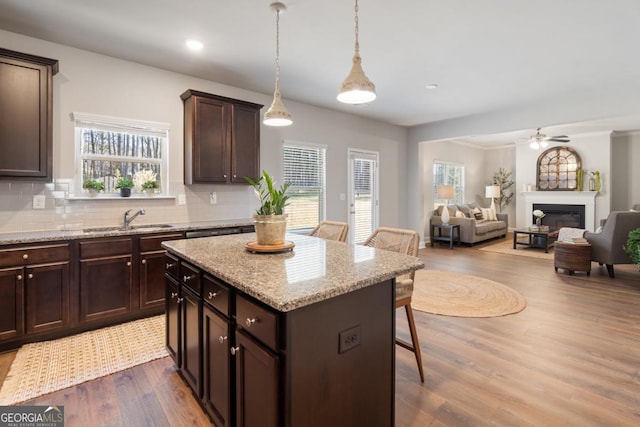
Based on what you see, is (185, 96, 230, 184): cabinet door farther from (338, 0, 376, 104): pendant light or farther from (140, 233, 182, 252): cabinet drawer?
(338, 0, 376, 104): pendant light

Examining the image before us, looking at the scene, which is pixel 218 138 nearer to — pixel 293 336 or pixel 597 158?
pixel 293 336

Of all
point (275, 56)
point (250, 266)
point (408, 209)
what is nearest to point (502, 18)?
point (275, 56)

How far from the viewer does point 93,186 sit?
132 inches

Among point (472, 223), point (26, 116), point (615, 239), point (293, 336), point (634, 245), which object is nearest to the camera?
point (293, 336)

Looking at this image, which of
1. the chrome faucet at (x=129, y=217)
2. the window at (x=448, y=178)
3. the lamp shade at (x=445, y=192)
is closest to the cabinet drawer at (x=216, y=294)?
the chrome faucet at (x=129, y=217)

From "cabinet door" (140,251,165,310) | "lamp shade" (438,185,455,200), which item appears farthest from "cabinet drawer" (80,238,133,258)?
"lamp shade" (438,185,455,200)

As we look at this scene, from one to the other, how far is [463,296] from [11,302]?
447cm

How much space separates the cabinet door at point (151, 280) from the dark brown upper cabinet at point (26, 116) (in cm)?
113

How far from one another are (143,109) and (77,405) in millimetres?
2988

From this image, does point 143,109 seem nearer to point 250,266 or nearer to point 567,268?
point 250,266

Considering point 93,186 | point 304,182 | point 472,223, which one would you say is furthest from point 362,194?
point 93,186

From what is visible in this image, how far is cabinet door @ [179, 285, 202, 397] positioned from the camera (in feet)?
5.99

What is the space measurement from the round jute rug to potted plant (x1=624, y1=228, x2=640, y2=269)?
5.67ft

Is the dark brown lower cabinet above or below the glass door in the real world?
below
